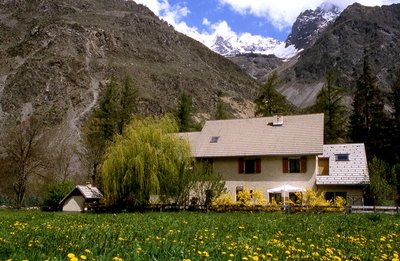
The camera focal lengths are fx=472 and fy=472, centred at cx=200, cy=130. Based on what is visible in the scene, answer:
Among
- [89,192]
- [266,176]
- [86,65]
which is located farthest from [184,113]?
[86,65]

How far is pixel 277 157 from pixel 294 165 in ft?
5.12

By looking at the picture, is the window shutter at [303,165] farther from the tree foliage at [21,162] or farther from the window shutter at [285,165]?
the tree foliage at [21,162]

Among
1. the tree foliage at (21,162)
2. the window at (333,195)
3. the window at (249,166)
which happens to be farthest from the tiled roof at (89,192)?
the window at (333,195)

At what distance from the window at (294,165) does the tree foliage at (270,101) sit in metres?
16.6

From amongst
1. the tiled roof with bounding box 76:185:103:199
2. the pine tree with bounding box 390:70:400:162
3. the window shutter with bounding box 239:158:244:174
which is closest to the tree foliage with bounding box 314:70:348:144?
the pine tree with bounding box 390:70:400:162

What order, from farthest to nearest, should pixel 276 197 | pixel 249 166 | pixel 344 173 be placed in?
pixel 249 166, pixel 276 197, pixel 344 173

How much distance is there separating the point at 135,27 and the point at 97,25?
18.6m

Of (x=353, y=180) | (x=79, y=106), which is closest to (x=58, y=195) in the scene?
(x=353, y=180)

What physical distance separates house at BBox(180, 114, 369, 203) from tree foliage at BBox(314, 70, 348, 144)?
10984mm

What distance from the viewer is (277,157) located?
130 feet

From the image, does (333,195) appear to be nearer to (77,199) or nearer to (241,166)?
(241,166)

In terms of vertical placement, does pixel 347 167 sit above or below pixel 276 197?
above

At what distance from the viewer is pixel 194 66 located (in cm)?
14788

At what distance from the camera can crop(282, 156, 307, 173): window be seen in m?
38.7
